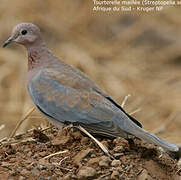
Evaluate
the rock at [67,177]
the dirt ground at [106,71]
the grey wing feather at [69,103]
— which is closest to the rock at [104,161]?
the dirt ground at [106,71]

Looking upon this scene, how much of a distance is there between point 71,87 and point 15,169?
3.71 ft

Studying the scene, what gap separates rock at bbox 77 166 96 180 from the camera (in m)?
3.47

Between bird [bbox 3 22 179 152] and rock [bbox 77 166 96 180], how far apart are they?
1.96ft

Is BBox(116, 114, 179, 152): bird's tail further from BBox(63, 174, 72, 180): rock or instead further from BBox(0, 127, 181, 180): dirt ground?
BBox(63, 174, 72, 180): rock

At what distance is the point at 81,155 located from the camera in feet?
12.3

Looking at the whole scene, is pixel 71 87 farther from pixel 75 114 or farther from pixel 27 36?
pixel 27 36

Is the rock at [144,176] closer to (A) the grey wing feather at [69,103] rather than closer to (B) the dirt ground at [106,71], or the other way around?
(B) the dirt ground at [106,71]

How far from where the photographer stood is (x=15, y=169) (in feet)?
11.7

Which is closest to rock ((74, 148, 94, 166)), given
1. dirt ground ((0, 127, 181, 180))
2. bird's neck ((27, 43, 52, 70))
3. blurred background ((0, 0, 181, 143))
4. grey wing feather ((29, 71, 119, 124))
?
dirt ground ((0, 127, 181, 180))

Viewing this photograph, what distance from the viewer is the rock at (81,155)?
12.1ft

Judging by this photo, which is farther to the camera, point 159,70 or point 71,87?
point 159,70

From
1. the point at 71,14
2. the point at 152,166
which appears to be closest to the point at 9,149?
the point at 152,166

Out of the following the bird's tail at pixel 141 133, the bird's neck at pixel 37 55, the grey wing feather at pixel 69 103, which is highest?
the bird's neck at pixel 37 55

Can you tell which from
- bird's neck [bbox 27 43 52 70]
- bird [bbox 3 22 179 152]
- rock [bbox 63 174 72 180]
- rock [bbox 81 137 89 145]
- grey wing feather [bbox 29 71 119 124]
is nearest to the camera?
rock [bbox 63 174 72 180]
